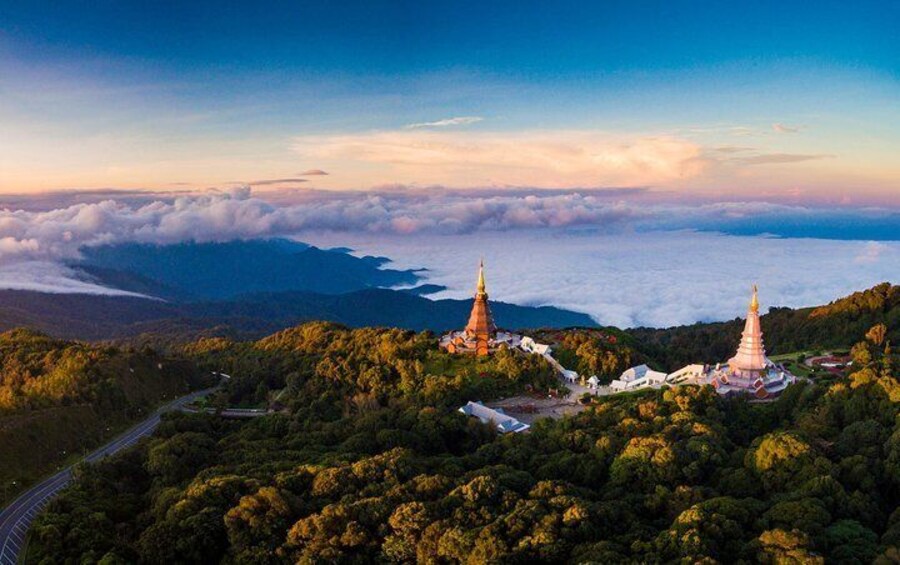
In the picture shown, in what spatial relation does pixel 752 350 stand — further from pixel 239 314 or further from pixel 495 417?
pixel 239 314

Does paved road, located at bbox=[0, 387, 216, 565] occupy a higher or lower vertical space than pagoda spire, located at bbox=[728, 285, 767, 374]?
lower

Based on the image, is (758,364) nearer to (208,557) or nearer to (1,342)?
(208,557)

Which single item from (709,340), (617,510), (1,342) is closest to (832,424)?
(617,510)

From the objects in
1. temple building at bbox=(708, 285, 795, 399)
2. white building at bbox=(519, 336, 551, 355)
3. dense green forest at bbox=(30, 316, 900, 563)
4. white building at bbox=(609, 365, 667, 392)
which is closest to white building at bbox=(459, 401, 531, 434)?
dense green forest at bbox=(30, 316, 900, 563)

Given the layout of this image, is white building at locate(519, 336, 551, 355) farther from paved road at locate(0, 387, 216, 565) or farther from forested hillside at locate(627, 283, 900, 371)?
paved road at locate(0, 387, 216, 565)

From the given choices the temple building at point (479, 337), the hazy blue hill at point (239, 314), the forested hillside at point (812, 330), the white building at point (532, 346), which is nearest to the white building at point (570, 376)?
the white building at point (532, 346)

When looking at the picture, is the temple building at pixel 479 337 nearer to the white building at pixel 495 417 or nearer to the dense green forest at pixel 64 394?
the white building at pixel 495 417
